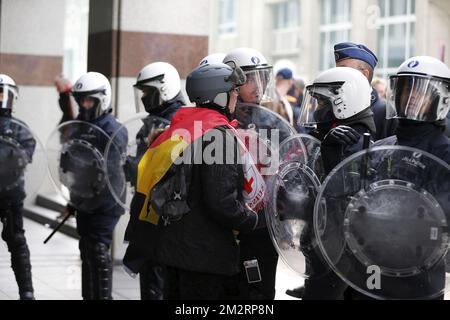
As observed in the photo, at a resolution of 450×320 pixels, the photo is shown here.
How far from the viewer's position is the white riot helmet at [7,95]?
306 inches

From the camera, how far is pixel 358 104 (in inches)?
201

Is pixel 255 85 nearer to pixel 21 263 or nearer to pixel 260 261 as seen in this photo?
pixel 260 261

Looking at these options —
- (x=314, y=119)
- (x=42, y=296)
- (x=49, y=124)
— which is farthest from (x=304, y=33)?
(x=314, y=119)

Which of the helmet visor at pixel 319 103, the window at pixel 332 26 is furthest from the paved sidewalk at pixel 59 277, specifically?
the window at pixel 332 26

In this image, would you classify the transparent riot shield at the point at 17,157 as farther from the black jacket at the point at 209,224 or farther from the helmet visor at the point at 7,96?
the black jacket at the point at 209,224

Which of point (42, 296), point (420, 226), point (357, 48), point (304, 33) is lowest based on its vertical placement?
point (42, 296)

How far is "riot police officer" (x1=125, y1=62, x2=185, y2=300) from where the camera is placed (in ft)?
22.7

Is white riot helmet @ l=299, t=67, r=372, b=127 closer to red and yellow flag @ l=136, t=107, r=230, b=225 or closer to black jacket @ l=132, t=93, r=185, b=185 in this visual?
red and yellow flag @ l=136, t=107, r=230, b=225

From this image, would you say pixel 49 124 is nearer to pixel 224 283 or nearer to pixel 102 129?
pixel 102 129

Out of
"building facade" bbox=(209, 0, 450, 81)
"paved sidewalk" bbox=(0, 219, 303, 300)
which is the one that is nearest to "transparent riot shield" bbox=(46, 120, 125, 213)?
"paved sidewalk" bbox=(0, 219, 303, 300)

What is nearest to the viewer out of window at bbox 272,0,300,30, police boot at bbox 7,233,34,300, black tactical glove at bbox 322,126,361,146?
black tactical glove at bbox 322,126,361,146

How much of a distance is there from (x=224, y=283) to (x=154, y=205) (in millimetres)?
504

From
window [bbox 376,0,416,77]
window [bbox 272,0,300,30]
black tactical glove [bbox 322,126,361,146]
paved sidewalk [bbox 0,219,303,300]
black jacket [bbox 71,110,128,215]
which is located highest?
window [bbox 272,0,300,30]

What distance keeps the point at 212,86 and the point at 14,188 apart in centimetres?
334
